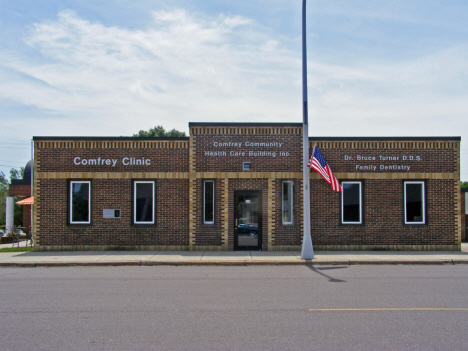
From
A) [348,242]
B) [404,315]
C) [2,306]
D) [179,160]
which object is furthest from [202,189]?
[404,315]

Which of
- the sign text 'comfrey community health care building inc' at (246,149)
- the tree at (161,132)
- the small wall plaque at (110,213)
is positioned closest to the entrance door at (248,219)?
the sign text 'comfrey community health care building inc' at (246,149)

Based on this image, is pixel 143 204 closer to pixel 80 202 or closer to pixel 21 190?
pixel 80 202

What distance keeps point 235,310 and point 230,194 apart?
8.60m

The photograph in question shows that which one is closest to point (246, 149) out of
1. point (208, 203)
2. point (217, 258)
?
point (208, 203)

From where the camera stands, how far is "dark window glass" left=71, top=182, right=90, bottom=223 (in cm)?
1597

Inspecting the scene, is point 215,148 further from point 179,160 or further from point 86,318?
point 86,318

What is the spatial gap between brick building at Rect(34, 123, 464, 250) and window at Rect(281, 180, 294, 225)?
38 mm

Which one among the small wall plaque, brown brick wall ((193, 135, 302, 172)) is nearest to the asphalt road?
the small wall plaque

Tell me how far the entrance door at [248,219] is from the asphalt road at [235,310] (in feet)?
13.5

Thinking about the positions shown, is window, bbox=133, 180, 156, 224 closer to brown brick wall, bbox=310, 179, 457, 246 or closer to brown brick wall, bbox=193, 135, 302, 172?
brown brick wall, bbox=193, 135, 302, 172

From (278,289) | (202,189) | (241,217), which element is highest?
(202,189)

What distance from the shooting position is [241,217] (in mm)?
15930

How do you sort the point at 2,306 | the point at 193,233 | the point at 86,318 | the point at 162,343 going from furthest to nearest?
1. the point at 193,233
2. the point at 2,306
3. the point at 86,318
4. the point at 162,343

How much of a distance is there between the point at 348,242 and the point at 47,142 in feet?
39.4
